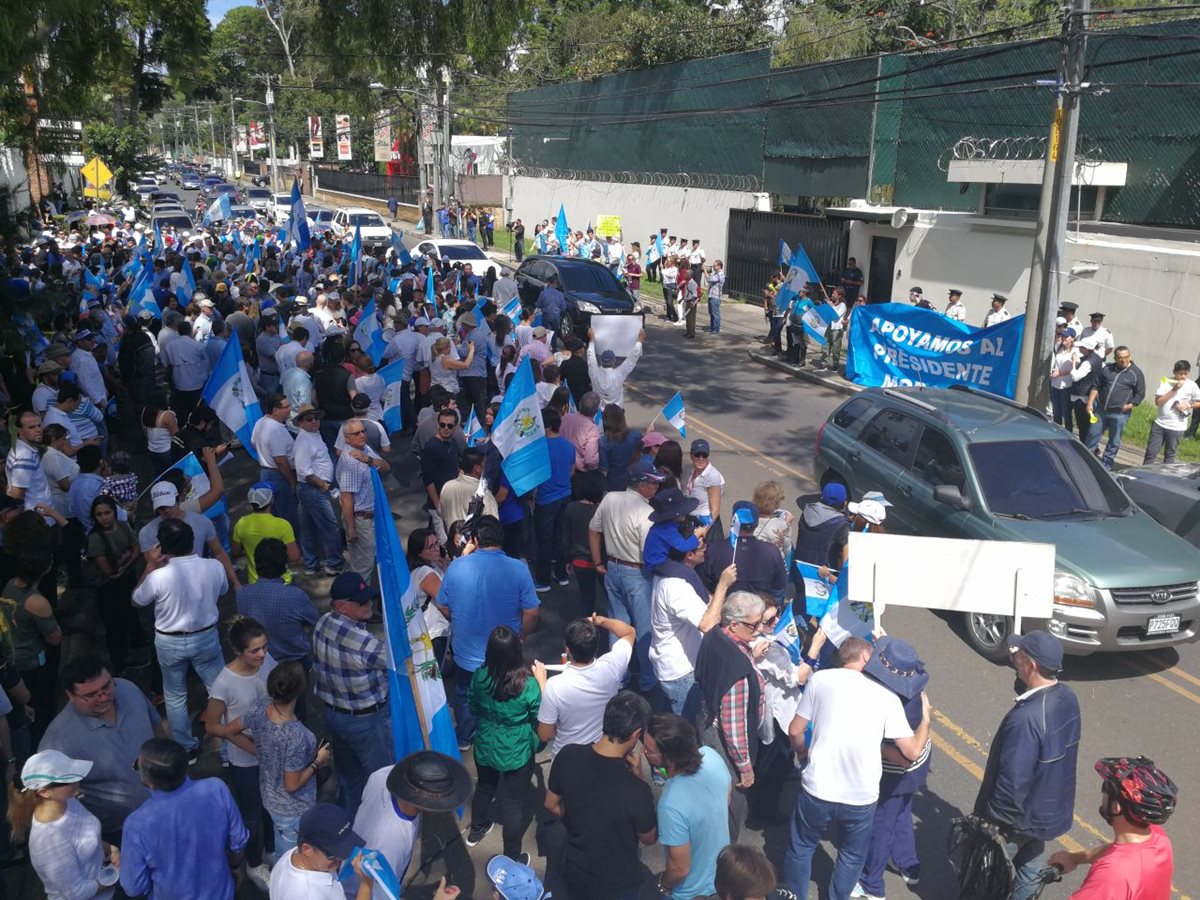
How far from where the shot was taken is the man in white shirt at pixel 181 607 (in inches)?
219

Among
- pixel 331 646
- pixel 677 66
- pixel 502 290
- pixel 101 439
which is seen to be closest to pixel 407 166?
pixel 677 66

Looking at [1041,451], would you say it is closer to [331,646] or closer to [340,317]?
[331,646]

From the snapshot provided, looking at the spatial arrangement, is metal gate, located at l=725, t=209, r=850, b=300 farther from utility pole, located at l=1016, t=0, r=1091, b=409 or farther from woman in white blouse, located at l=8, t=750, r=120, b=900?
woman in white blouse, located at l=8, t=750, r=120, b=900

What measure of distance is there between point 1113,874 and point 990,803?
965 mm

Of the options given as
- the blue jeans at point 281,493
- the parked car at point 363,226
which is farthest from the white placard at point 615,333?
the parked car at point 363,226

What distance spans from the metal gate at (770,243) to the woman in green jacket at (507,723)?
811 inches

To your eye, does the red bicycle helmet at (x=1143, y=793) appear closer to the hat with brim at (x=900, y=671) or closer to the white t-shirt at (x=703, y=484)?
the hat with brim at (x=900, y=671)

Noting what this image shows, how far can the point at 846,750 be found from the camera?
14.5 feet

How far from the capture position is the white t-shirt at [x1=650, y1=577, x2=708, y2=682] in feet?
18.1

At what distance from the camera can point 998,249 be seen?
19.1 metres

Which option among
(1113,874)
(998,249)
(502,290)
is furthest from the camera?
(998,249)

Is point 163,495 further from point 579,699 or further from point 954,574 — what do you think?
point 954,574

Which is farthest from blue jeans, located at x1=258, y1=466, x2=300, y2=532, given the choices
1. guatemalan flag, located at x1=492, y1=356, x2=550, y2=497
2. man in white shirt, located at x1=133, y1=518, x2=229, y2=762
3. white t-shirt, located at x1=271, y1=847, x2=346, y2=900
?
white t-shirt, located at x1=271, y1=847, x2=346, y2=900

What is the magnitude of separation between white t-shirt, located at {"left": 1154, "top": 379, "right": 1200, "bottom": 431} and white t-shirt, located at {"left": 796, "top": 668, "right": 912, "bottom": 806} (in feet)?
28.7
